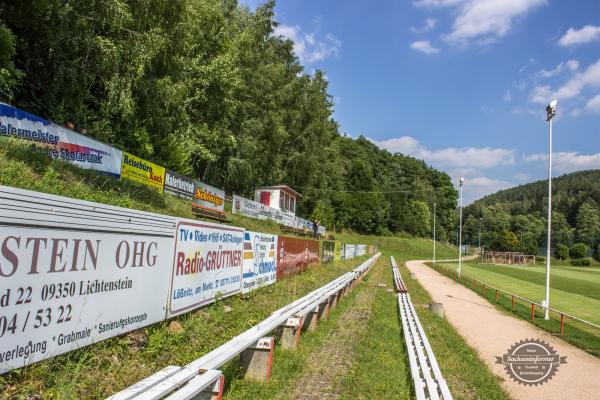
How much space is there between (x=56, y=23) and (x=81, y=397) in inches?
681

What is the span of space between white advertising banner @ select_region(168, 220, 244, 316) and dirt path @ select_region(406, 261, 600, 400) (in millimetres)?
5688

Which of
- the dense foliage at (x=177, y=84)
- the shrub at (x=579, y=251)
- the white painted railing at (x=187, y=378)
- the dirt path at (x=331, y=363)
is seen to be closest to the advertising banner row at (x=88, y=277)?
the white painted railing at (x=187, y=378)

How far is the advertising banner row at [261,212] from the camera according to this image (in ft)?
99.5

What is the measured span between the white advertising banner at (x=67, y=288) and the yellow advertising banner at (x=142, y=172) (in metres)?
11.8

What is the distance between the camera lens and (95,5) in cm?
1744

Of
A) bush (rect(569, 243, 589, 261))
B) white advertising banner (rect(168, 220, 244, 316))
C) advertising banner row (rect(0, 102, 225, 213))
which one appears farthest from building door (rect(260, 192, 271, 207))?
bush (rect(569, 243, 589, 261))

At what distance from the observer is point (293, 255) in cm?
1697

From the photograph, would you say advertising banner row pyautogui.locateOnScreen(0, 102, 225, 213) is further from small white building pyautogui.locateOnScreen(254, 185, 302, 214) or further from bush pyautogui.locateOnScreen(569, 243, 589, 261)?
bush pyautogui.locateOnScreen(569, 243, 589, 261)

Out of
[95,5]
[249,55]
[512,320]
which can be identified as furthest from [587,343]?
[249,55]

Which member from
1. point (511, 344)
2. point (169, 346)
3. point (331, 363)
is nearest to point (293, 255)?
point (511, 344)

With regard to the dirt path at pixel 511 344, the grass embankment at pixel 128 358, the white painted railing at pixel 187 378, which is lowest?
the dirt path at pixel 511 344

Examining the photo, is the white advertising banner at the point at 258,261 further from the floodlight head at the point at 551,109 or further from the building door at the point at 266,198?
the building door at the point at 266,198

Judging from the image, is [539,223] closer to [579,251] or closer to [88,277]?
[579,251]

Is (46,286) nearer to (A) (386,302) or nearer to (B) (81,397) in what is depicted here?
(B) (81,397)
